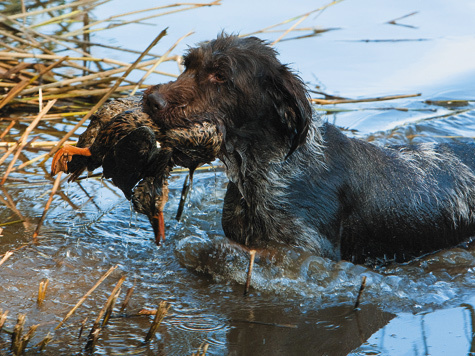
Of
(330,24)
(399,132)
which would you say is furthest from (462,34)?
(399,132)

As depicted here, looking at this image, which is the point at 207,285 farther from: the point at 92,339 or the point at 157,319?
the point at 92,339

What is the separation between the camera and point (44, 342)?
3684mm

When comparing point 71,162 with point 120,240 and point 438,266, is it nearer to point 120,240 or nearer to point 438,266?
point 120,240

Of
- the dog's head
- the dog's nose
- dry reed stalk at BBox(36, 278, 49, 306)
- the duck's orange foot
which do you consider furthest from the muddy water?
→ the dog's nose

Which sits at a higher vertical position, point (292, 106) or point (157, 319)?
point (292, 106)

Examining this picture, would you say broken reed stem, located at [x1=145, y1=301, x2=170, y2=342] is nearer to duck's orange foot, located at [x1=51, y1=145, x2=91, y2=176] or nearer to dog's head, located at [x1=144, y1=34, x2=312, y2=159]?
duck's orange foot, located at [x1=51, y1=145, x2=91, y2=176]

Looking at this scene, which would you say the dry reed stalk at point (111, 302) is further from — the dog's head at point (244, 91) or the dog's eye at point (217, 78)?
the dog's eye at point (217, 78)

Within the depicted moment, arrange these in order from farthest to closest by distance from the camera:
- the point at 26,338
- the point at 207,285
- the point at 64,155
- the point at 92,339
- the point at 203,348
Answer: the point at 207,285 → the point at 64,155 → the point at 203,348 → the point at 92,339 → the point at 26,338

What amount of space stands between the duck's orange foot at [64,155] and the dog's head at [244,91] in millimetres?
557

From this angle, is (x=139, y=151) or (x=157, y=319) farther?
(x=139, y=151)

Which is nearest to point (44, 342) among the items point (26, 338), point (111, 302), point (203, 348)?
point (26, 338)

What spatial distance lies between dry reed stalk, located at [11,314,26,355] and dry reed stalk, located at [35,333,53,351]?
124 millimetres

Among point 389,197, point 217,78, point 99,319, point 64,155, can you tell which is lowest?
point 99,319

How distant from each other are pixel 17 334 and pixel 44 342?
0.51ft
